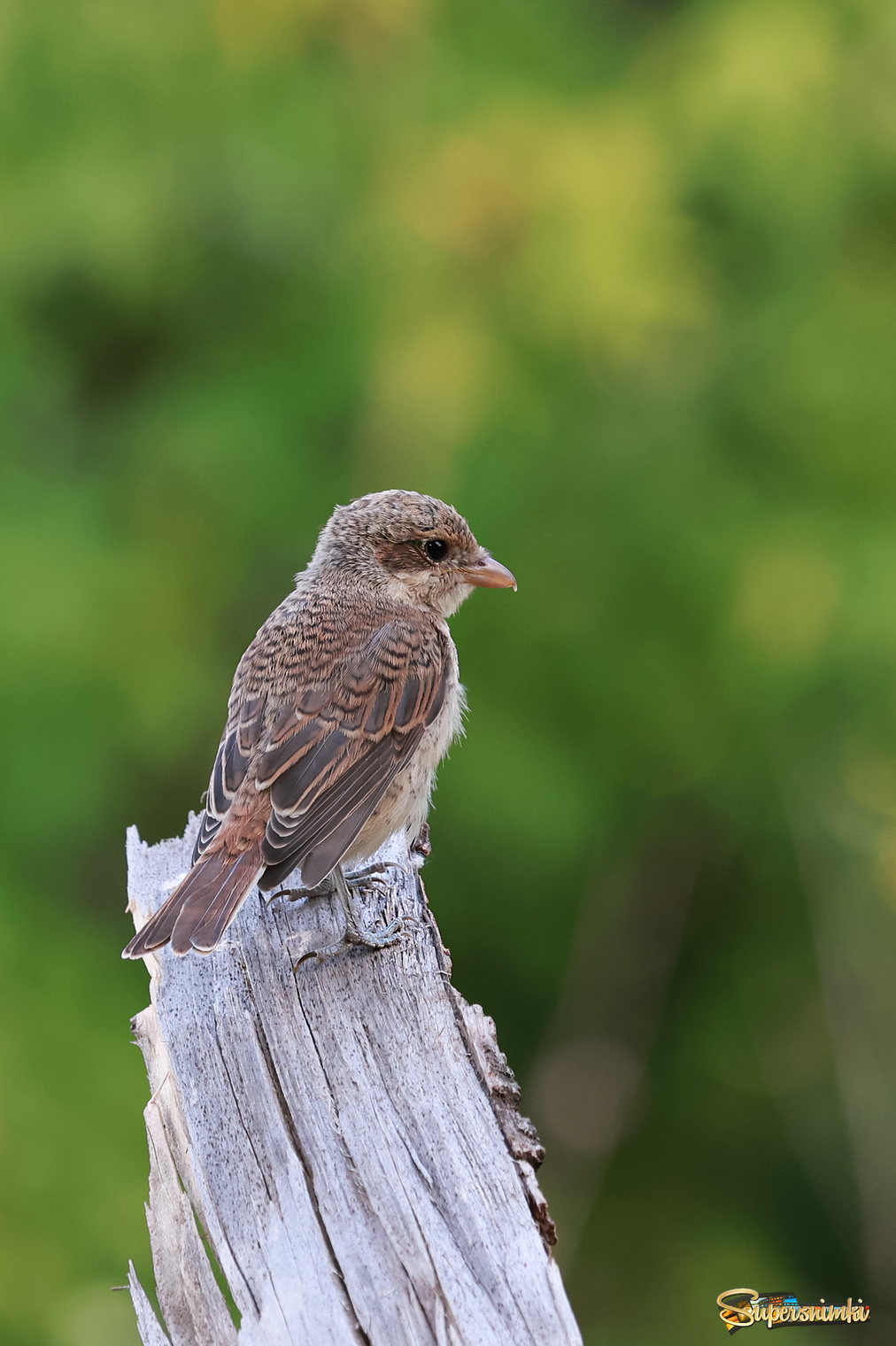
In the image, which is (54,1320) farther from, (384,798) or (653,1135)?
(653,1135)

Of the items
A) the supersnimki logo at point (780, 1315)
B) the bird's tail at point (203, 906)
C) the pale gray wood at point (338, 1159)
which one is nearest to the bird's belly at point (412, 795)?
the bird's tail at point (203, 906)

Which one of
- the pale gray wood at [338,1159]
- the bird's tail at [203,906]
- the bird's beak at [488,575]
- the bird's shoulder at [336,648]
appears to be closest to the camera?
the pale gray wood at [338,1159]

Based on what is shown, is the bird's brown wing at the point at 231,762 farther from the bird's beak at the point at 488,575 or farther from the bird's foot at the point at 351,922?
the bird's beak at the point at 488,575

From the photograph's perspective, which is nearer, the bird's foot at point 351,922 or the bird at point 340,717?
the bird's foot at point 351,922

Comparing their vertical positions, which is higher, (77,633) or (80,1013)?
(77,633)

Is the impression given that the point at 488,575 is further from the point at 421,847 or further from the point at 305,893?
the point at 305,893

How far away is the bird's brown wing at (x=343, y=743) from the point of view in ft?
11.3

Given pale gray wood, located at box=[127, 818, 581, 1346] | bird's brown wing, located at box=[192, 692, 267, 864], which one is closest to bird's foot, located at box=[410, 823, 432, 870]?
bird's brown wing, located at box=[192, 692, 267, 864]

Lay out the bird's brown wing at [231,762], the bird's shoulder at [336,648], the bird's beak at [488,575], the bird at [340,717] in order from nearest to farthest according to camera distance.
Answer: the bird at [340,717] < the bird's brown wing at [231,762] < the bird's shoulder at [336,648] < the bird's beak at [488,575]

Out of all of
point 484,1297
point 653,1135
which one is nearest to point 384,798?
point 484,1297

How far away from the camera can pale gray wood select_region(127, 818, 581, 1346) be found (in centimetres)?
205

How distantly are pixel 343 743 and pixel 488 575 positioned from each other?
3.05 ft

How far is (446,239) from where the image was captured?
A: 5.26 metres

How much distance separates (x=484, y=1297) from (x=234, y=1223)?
1.70ft
